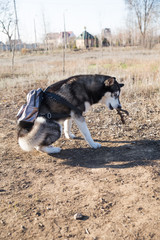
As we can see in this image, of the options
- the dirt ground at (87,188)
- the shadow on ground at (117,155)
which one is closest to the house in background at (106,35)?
the dirt ground at (87,188)

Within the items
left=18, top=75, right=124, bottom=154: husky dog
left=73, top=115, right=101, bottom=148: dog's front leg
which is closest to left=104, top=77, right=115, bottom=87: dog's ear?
left=18, top=75, right=124, bottom=154: husky dog

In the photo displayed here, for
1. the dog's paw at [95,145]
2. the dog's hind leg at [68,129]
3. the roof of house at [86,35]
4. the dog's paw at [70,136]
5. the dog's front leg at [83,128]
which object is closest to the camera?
the dog's front leg at [83,128]

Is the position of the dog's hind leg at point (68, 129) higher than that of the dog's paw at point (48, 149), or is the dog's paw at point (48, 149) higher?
the dog's hind leg at point (68, 129)

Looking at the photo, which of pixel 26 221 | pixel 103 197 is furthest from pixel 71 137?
pixel 26 221

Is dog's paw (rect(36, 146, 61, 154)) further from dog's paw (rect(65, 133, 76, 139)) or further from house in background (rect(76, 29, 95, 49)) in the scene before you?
house in background (rect(76, 29, 95, 49))

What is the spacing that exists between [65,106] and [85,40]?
40339 mm

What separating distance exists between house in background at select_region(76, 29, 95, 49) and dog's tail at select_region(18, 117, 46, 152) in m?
38.4

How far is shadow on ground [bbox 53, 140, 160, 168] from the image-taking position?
3531 millimetres

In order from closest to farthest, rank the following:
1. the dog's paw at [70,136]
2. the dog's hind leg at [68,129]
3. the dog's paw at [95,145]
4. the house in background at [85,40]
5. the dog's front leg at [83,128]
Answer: the dog's front leg at [83,128] → the dog's paw at [95,145] → the dog's hind leg at [68,129] → the dog's paw at [70,136] → the house in background at [85,40]

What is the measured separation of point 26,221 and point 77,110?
2.01 meters

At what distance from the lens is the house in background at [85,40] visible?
40.7m

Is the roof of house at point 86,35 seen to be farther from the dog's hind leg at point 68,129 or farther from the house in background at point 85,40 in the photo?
the dog's hind leg at point 68,129

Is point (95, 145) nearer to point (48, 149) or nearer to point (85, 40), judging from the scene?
point (48, 149)

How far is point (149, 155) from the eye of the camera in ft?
12.2
